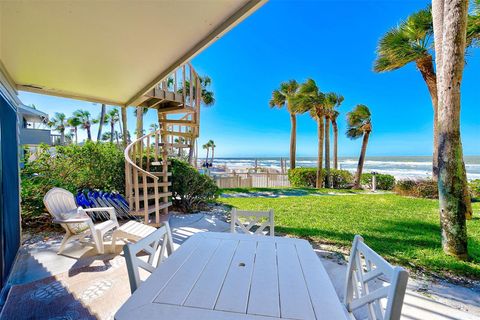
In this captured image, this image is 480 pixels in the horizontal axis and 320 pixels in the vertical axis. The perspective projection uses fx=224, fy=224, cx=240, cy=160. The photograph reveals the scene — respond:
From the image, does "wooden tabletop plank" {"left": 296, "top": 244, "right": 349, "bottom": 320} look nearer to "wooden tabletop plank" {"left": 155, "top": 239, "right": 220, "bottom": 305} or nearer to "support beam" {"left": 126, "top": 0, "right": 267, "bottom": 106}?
"wooden tabletop plank" {"left": 155, "top": 239, "right": 220, "bottom": 305}

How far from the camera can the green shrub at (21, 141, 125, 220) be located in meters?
4.13

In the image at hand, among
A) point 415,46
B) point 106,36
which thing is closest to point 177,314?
point 106,36

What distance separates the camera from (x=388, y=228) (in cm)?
436

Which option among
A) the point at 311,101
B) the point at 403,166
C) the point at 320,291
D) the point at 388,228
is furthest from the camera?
the point at 403,166

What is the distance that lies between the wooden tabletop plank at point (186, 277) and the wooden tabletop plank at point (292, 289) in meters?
0.46

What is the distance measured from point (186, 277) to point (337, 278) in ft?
6.39

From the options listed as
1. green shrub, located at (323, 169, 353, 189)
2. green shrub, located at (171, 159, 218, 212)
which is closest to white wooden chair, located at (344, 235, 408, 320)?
green shrub, located at (171, 159, 218, 212)

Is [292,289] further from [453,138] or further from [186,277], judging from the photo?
[453,138]

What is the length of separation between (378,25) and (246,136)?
39.5 m

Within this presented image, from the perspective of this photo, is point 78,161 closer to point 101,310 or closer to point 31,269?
point 31,269

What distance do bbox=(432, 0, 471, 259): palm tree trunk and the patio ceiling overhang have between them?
302 centimetres

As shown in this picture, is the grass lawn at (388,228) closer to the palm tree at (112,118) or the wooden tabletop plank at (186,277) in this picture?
the wooden tabletop plank at (186,277)

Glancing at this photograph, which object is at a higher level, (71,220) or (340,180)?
(71,220)

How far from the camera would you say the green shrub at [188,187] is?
219 inches
